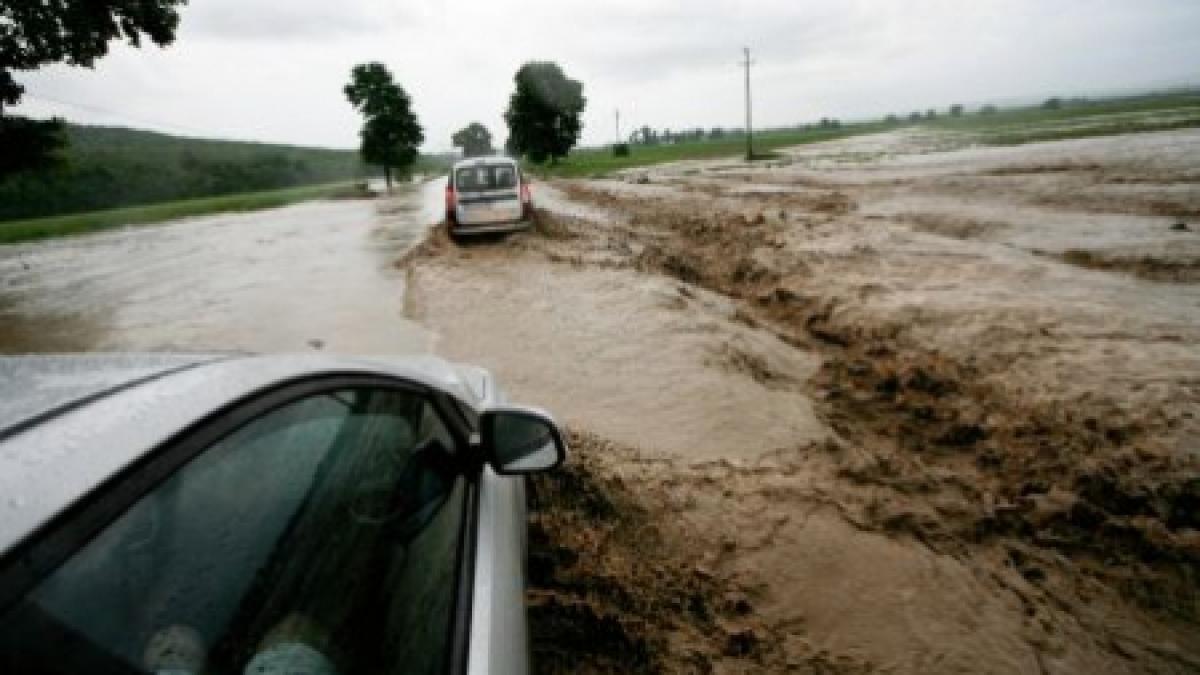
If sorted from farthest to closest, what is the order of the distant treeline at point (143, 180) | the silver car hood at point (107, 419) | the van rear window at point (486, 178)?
the distant treeline at point (143, 180), the van rear window at point (486, 178), the silver car hood at point (107, 419)

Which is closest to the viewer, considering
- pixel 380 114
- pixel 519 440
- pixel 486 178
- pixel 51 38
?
pixel 519 440

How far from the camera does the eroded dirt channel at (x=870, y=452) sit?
3467 millimetres

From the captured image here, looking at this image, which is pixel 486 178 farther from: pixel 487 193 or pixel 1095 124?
pixel 1095 124

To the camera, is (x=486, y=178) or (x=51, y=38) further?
(x=51, y=38)

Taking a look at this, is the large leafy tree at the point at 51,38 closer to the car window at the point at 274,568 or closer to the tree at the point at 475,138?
the car window at the point at 274,568

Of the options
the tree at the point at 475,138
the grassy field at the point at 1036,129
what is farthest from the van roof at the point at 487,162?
the tree at the point at 475,138

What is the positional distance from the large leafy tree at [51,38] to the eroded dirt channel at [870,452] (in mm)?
16918

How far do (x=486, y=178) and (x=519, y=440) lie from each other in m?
14.9

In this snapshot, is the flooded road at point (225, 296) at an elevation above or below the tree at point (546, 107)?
below

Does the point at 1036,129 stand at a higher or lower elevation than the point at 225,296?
higher

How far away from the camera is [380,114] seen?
73.0 m

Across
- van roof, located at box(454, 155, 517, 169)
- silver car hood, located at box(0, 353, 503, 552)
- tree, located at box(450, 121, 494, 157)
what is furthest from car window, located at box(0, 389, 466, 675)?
tree, located at box(450, 121, 494, 157)

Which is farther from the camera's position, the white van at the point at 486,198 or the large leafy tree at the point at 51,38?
the large leafy tree at the point at 51,38

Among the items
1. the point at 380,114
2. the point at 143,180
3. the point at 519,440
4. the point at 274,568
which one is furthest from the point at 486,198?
the point at 143,180
